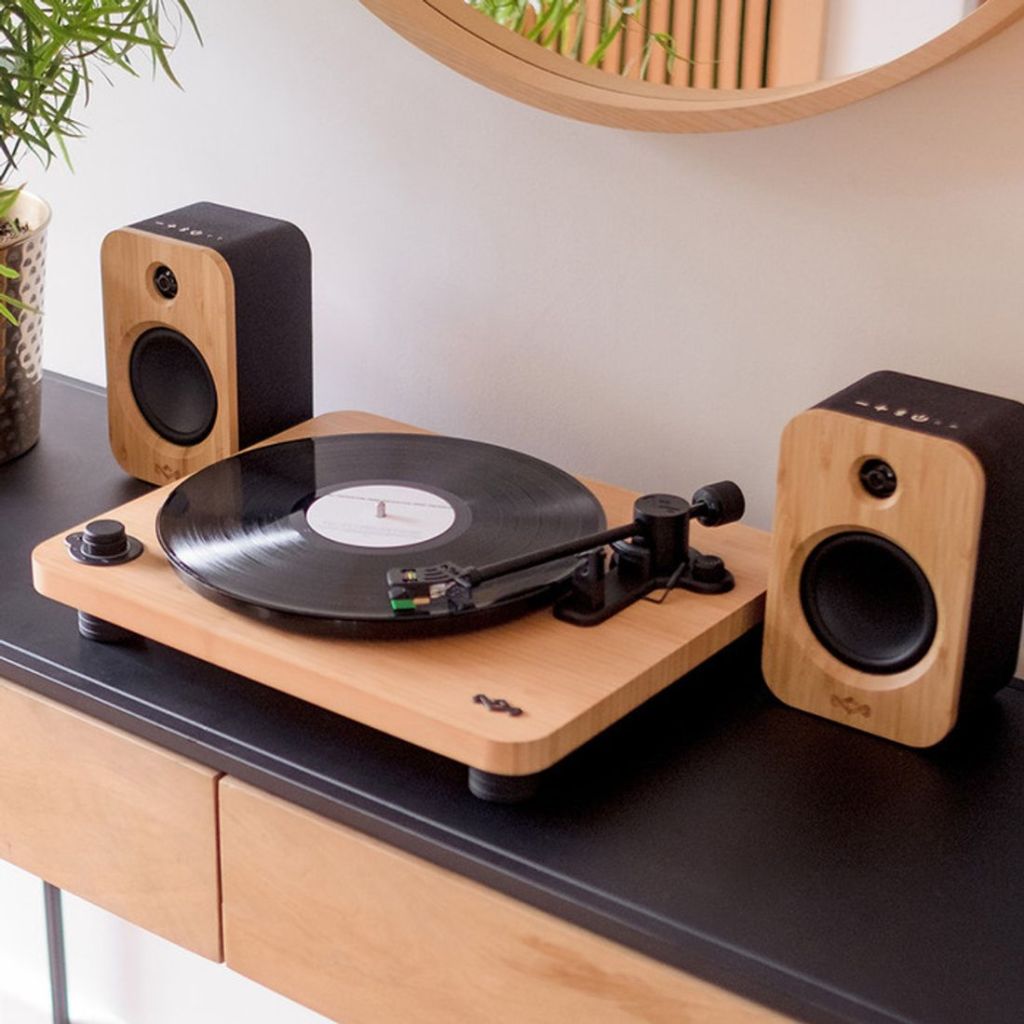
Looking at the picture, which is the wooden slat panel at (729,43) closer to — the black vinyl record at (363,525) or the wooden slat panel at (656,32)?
the wooden slat panel at (656,32)

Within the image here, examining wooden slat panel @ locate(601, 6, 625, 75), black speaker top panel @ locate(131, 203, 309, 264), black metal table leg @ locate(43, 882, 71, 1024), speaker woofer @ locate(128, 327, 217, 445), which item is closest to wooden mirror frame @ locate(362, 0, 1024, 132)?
A: wooden slat panel @ locate(601, 6, 625, 75)

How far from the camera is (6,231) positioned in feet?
4.30

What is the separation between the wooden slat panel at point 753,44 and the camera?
3.57 feet

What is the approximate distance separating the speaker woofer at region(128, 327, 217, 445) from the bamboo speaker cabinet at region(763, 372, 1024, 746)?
1.58 ft

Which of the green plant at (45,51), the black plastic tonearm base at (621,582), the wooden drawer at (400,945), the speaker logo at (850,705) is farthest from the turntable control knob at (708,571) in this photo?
the green plant at (45,51)

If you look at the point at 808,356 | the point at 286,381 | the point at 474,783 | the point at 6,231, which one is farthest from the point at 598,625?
the point at 6,231

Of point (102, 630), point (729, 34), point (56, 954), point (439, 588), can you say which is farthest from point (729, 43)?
point (56, 954)

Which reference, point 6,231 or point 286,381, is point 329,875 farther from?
point 6,231

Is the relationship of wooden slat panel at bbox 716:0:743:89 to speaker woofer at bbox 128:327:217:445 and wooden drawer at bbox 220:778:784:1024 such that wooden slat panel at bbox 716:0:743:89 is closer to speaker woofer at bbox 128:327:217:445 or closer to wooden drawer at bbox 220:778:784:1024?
speaker woofer at bbox 128:327:217:445

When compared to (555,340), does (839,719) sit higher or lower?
lower

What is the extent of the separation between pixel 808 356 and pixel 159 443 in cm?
50

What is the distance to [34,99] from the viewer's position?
1216 millimetres

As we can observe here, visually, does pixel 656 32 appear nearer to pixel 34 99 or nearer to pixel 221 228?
pixel 221 228

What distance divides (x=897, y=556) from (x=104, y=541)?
481 millimetres
